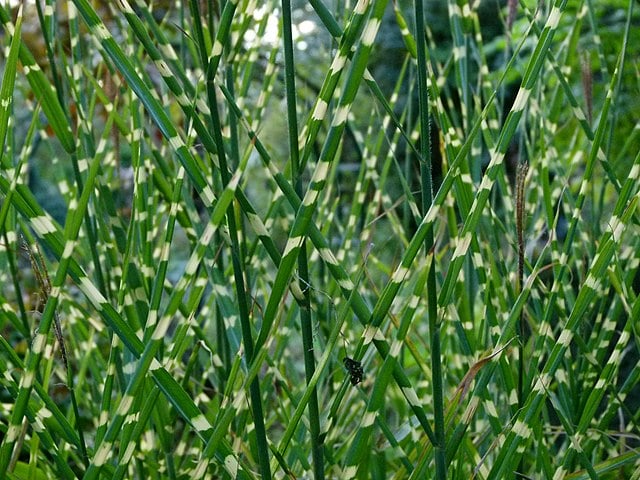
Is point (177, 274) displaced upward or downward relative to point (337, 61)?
downward

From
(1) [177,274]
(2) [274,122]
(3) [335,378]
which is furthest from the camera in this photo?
(2) [274,122]

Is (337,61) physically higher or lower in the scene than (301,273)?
higher

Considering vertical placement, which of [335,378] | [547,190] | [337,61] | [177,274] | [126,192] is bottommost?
[177,274]

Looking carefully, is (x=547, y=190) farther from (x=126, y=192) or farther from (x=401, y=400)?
(x=126, y=192)

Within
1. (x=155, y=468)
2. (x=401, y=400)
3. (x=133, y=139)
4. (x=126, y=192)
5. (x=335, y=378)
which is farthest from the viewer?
(x=126, y=192)

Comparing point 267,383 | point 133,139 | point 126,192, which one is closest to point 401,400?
point 267,383

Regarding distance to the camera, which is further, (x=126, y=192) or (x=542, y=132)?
(x=126, y=192)

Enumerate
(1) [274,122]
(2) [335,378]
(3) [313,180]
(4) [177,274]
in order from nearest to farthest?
(3) [313,180] < (2) [335,378] < (4) [177,274] < (1) [274,122]

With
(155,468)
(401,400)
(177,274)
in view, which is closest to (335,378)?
(401,400)

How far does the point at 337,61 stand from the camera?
447mm

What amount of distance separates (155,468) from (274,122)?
3.83 m

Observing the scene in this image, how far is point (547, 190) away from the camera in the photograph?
76 centimetres

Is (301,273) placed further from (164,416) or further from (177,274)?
(177,274)

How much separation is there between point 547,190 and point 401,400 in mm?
463
